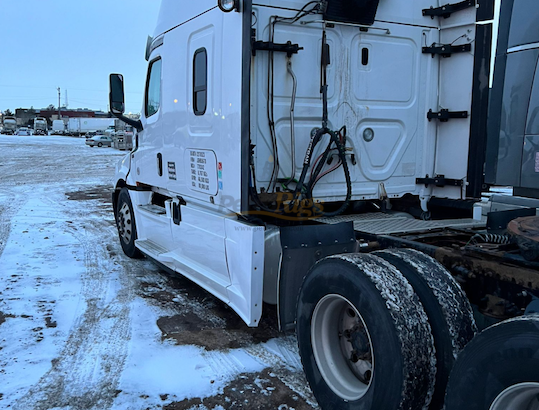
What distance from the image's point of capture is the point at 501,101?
3.30 metres

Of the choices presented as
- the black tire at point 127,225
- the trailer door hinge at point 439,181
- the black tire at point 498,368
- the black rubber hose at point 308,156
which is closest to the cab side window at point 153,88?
the black tire at point 127,225

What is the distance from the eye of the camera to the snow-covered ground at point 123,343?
11.5ft

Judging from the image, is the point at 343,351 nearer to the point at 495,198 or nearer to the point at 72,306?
the point at 495,198

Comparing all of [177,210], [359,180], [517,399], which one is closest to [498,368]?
[517,399]

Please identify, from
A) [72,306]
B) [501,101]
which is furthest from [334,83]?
[72,306]

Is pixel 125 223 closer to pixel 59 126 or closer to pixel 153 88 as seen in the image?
pixel 153 88

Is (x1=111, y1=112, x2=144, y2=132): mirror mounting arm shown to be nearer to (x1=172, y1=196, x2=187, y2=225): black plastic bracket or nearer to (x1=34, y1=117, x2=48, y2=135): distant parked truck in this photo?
(x1=172, y1=196, x2=187, y2=225): black plastic bracket

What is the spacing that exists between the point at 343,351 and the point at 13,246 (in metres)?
6.44

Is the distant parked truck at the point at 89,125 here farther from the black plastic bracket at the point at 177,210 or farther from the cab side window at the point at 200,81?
the cab side window at the point at 200,81

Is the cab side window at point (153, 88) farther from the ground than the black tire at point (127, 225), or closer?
farther from the ground

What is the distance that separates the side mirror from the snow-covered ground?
82.1 inches

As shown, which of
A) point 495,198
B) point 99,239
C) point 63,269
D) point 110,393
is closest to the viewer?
point 110,393

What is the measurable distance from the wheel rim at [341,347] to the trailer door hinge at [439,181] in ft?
7.69

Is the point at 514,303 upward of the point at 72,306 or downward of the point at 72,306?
upward
